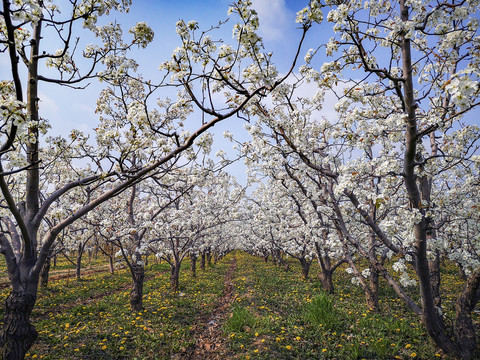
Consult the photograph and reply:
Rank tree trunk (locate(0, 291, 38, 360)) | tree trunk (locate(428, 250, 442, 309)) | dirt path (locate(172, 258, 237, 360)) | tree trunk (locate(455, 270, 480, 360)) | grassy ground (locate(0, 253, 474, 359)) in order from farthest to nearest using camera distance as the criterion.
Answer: tree trunk (locate(428, 250, 442, 309)), dirt path (locate(172, 258, 237, 360)), grassy ground (locate(0, 253, 474, 359)), tree trunk (locate(455, 270, 480, 360)), tree trunk (locate(0, 291, 38, 360))

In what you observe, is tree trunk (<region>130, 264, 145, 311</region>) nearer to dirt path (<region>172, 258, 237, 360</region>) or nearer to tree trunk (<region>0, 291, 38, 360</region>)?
Result: dirt path (<region>172, 258, 237, 360</region>)

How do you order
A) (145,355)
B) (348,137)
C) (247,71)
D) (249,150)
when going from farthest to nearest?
1. (249,150)
2. (145,355)
3. (348,137)
4. (247,71)

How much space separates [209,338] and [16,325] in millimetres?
4621

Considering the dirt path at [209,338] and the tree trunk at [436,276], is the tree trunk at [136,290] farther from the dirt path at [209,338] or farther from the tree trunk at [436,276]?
the tree trunk at [436,276]

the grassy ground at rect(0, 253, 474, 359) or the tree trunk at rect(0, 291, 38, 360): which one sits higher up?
the tree trunk at rect(0, 291, 38, 360)

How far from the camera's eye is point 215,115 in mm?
3164

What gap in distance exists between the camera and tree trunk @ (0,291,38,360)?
4016 millimetres

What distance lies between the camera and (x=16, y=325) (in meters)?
4.09

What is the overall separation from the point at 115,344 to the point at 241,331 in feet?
10.9

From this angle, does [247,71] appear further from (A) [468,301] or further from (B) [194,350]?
(B) [194,350]

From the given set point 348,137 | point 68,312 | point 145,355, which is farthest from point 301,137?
point 68,312

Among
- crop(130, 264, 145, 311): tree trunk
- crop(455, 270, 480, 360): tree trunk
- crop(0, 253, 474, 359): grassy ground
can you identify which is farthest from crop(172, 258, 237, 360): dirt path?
crop(455, 270, 480, 360): tree trunk

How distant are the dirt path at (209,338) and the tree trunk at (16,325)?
127 inches

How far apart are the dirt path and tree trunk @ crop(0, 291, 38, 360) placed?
3.22m
